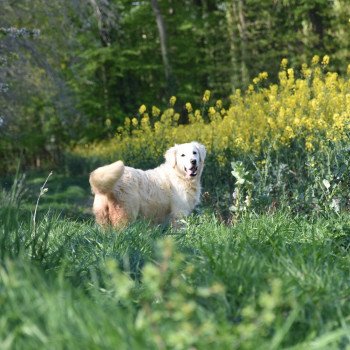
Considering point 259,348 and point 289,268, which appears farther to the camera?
point 289,268

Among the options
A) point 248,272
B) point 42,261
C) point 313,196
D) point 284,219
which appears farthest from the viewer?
point 313,196

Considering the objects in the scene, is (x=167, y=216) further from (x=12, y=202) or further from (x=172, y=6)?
(x=172, y=6)

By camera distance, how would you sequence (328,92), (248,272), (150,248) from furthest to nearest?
(328,92)
(150,248)
(248,272)

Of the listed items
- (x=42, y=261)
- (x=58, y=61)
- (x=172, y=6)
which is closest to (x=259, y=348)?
A: (x=42, y=261)

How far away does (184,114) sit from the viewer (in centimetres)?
3041

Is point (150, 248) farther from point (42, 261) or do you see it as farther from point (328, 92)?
point (328, 92)

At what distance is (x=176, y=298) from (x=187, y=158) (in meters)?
6.59

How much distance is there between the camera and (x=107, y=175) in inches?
316

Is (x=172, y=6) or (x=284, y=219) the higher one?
(x=172, y=6)

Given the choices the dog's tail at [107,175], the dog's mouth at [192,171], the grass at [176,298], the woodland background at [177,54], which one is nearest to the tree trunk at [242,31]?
the woodland background at [177,54]

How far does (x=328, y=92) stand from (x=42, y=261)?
7.73 metres

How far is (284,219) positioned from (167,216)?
297 centimetres

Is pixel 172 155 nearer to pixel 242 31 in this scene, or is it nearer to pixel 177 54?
pixel 242 31

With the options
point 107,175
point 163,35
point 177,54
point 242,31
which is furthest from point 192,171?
point 177,54
